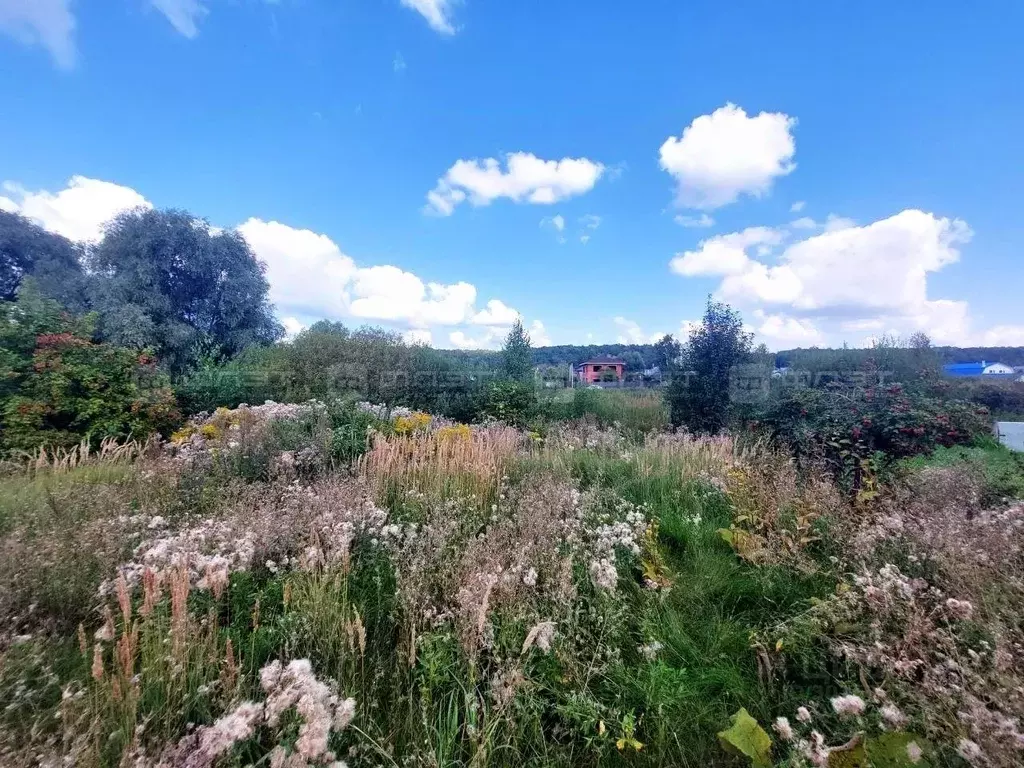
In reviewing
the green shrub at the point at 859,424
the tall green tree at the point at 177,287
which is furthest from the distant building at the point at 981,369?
the tall green tree at the point at 177,287

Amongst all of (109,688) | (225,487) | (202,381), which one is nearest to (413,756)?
(109,688)

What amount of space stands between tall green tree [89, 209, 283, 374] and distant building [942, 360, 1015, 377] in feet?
83.2

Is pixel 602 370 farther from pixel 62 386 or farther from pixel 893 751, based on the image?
pixel 893 751

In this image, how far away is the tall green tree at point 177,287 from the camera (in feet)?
49.5

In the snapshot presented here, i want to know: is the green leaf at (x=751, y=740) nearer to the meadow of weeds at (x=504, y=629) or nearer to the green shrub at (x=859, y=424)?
the meadow of weeds at (x=504, y=629)

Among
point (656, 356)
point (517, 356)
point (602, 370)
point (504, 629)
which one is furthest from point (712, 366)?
point (602, 370)

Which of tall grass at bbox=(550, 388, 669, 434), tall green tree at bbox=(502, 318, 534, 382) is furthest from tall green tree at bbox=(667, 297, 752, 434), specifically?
tall green tree at bbox=(502, 318, 534, 382)

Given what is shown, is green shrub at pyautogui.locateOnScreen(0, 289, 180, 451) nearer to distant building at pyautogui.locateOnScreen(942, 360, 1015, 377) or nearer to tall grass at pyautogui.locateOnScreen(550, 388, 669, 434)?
tall grass at pyautogui.locateOnScreen(550, 388, 669, 434)

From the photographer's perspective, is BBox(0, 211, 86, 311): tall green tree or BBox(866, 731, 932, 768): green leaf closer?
BBox(866, 731, 932, 768): green leaf

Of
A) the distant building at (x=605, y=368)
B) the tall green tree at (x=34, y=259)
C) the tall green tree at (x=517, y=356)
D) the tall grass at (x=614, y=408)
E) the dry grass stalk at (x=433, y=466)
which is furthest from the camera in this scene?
the distant building at (x=605, y=368)

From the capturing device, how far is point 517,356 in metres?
11.0

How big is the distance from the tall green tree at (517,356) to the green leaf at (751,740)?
30.8 ft

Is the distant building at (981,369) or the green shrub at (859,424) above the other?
the distant building at (981,369)

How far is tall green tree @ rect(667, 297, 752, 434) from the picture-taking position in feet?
28.1
